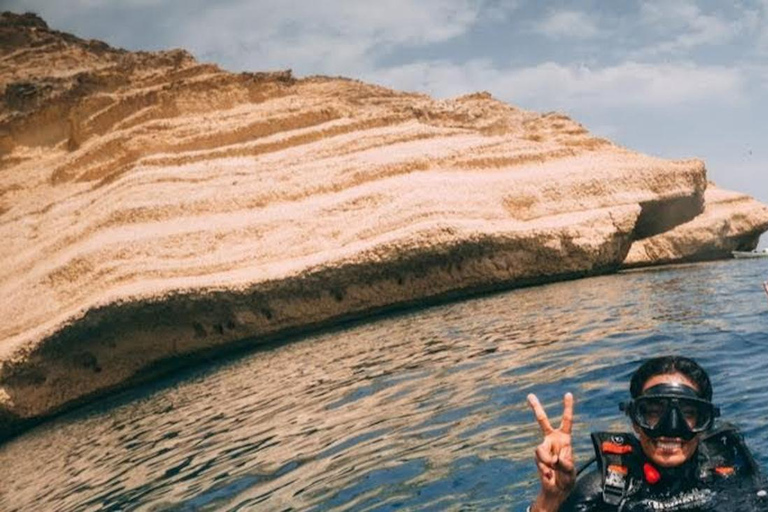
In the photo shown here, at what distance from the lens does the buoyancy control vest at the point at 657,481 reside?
15.0 feet

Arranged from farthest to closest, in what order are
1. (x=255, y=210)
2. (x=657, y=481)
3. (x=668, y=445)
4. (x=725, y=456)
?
(x=255, y=210) < (x=725, y=456) < (x=657, y=481) < (x=668, y=445)

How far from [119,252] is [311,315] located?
665cm

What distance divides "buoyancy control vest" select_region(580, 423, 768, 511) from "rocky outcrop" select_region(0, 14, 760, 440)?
17.2 metres

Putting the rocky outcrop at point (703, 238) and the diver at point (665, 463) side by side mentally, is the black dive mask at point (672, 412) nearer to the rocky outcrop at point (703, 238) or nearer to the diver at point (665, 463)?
the diver at point (665, 463)

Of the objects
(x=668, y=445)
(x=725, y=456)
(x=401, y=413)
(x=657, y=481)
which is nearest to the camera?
(x=668, y=445)

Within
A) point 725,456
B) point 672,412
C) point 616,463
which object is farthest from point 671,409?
point 725,456

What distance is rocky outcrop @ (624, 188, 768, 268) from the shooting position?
26.8 metres

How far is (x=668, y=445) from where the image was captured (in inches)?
175

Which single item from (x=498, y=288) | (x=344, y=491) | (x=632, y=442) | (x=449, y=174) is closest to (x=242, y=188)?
(x=449, y=174)

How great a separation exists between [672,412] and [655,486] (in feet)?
2.13

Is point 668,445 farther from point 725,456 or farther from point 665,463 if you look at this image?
point 725,456

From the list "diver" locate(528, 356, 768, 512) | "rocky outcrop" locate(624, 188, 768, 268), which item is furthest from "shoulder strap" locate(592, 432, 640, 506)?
"rocky outcrop" locate(624, 188, 768, 268)

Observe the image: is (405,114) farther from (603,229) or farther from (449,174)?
(603,229)

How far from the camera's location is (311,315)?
22.4 metres
